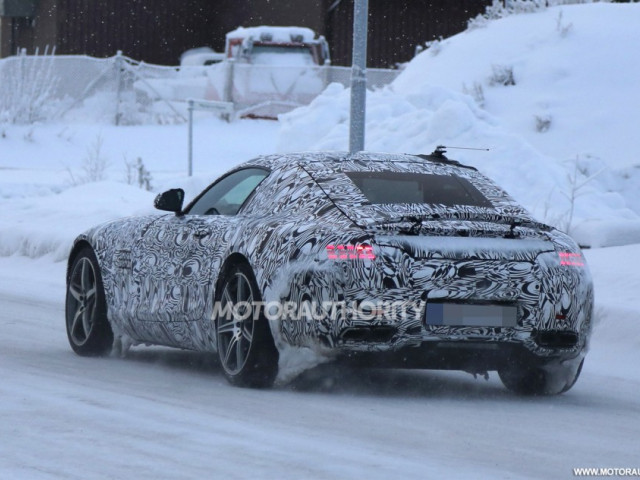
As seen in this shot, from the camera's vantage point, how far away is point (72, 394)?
7766mm

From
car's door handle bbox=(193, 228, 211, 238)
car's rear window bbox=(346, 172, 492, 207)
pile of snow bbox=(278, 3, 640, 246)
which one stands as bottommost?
car's door handle bbox=(193, 228, 211, 238)

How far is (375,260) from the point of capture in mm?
7652

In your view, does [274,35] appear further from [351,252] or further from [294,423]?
[294,423]

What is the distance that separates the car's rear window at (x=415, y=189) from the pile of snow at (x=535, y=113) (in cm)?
684

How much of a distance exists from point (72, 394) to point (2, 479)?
2.20 meters

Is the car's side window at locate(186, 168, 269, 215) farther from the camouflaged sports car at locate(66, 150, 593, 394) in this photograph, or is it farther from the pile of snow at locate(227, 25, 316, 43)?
the pile of snow at locate(227, 25, 316, 43)

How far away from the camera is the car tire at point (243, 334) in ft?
26.3

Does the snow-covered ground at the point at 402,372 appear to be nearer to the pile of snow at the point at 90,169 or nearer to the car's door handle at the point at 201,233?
the pile of snow at the point at 90,169

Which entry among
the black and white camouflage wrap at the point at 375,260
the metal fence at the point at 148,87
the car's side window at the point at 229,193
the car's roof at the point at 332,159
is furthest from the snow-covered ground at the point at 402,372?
the metal fence at the point at 148,87

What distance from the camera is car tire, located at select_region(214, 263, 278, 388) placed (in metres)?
8.02

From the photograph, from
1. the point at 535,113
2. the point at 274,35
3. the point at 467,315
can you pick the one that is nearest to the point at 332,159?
the point at 467,315

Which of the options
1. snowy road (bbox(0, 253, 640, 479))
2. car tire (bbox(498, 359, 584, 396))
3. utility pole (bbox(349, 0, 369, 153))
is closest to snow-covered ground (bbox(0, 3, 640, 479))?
snowy road (bbox(0, 253, 640, 479))

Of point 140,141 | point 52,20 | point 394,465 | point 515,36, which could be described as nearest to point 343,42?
point 52,20

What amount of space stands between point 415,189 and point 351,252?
1.00 m
